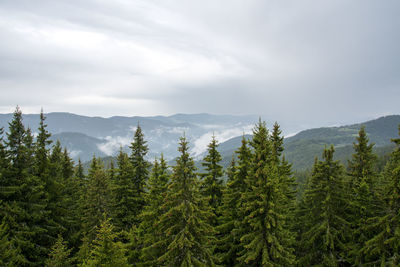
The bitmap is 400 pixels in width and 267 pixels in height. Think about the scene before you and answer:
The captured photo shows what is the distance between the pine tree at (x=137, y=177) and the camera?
28.3m

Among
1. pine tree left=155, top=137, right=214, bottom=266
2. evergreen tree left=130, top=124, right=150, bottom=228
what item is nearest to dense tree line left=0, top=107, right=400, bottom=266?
pine tree left=155, top=137, right=214, bottom=266

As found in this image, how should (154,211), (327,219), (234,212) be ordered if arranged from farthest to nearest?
(327,219), (234,212), (154,211)

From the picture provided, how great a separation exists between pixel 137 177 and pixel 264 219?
18447 millimetres

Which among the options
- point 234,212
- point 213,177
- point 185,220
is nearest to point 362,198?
point 234,212

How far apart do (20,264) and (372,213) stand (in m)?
30.5

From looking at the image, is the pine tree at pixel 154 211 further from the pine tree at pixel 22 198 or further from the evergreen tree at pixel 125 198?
the pine tree at pixel 22 198

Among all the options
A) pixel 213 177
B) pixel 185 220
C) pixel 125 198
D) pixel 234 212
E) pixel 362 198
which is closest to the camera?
pixel 185 220

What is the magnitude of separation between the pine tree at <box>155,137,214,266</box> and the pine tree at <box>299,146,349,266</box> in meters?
11.9

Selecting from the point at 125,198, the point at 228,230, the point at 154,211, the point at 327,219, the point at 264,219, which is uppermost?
the point at 264,219

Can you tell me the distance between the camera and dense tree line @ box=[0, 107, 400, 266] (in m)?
16.8

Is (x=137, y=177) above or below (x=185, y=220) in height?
above

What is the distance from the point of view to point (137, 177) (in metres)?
30.8

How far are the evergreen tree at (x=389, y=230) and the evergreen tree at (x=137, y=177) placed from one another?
73.2 feet

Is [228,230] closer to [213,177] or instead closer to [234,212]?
[234,212]
